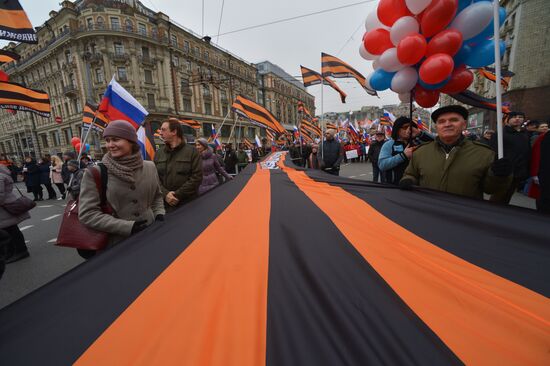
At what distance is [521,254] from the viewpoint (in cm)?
102

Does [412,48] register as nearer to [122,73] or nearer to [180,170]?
[180,170]

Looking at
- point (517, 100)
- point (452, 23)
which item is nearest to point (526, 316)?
point (452, 23)

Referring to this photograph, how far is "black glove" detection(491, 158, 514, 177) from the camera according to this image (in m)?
1.49

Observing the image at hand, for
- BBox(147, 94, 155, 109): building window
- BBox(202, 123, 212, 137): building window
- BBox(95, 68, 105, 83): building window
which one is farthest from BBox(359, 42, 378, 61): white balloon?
BBox(95, 68, 105, 83): building window

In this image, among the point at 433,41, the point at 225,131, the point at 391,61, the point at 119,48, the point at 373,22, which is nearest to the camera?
the point at 433,41

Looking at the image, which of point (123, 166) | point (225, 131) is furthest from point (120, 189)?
point (225, 131)

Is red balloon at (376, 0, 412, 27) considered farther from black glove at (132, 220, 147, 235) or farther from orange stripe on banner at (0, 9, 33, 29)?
orange stripe on banner at (0, 9, 33, 29)

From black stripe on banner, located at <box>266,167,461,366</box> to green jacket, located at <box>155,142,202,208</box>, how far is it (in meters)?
1.66

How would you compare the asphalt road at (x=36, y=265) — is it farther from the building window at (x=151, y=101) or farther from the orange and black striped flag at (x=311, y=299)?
the building window at (x=151, y=101)

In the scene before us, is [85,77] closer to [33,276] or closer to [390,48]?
[33,276]

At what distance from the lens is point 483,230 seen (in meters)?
1.23

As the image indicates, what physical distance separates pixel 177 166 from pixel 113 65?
35.8m

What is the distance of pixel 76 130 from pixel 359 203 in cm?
4301

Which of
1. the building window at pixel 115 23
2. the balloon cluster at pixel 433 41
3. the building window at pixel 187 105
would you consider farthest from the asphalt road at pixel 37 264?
the building window at pixel 115 23
